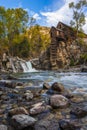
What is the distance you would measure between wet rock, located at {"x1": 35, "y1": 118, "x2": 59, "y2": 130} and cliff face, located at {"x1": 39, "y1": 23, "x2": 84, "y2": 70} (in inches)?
1419

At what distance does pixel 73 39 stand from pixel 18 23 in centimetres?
1374

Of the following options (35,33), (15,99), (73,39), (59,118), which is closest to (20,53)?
(35,33)

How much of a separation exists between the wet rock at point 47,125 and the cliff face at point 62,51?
36.1m

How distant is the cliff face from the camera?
147 feet

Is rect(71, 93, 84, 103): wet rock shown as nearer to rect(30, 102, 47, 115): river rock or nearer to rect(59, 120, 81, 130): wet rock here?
rect(30, 102, 47, 115): river rock

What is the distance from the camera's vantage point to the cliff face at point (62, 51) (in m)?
44.9

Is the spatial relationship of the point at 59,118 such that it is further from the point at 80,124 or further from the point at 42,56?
the point at 42,56

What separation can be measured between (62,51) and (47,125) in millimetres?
38925

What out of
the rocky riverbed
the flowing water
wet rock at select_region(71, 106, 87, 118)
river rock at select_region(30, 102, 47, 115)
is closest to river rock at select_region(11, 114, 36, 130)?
the rocky riverbed

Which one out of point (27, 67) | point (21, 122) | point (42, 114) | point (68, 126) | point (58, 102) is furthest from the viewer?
point (27, 67)

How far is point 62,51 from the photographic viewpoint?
4616 cm

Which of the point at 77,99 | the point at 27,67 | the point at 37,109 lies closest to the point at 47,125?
the point at 37,109

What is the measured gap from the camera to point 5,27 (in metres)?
51.1

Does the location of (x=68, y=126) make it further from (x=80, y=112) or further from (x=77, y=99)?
(x=77, y=99)
